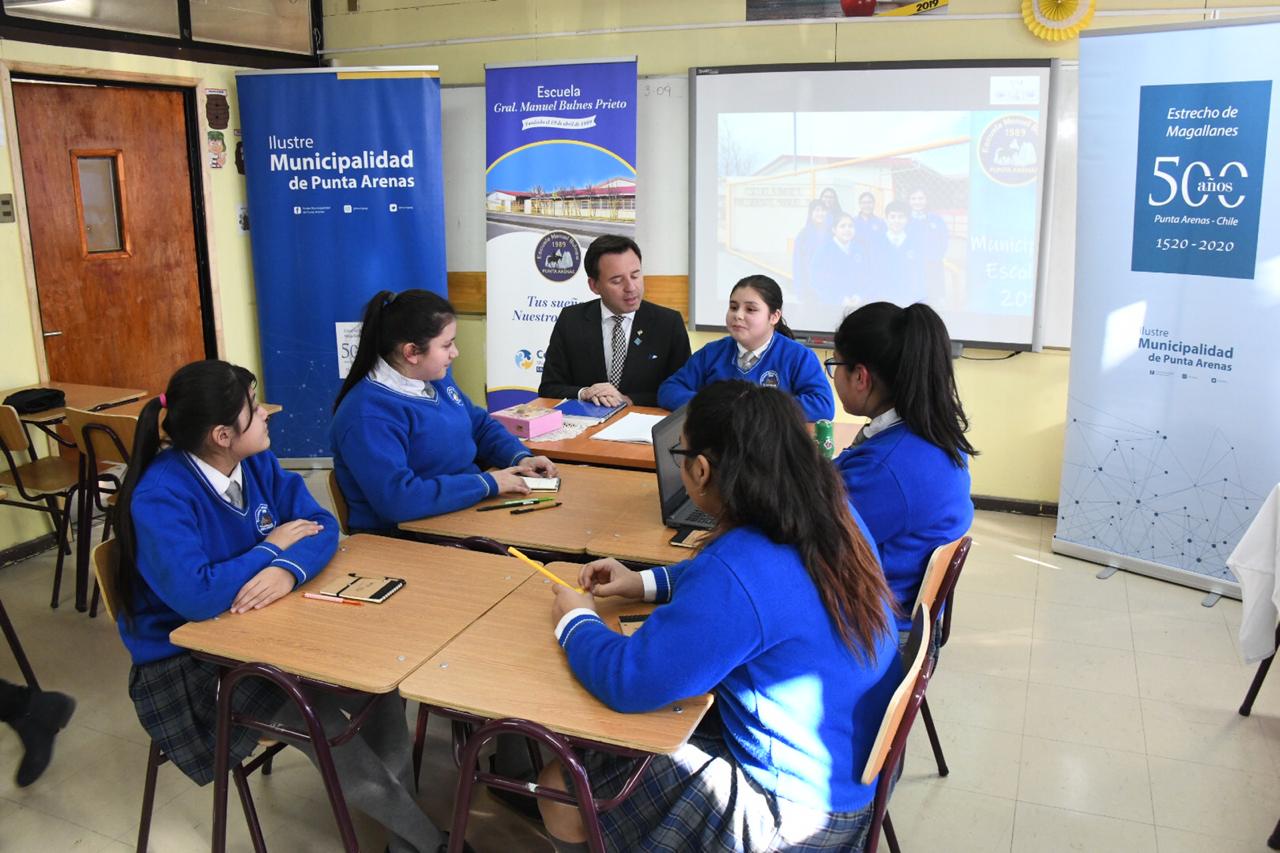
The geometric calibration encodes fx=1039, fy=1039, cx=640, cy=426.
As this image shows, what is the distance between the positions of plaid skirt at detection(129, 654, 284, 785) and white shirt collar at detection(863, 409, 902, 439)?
1.48 m

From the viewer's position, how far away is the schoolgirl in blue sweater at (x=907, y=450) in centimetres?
230

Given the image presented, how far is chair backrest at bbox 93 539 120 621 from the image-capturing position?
2164mm

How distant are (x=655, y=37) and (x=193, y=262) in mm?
2701

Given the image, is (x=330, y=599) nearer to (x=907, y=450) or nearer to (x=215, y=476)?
(x=215, y=476)

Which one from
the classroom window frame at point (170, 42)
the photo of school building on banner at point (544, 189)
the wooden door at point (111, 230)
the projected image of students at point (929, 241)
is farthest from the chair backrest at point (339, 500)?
the projected image of students at point (929, 241)

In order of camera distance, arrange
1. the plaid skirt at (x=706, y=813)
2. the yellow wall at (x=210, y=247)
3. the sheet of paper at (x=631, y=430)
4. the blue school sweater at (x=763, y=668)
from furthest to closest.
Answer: the yellow wall at (x=210, y=247) < the sheet of paper at (x=631, y=430) < the plaid skirt at (x=706, y=813) < the blue school sweater at (x=763, y=668)

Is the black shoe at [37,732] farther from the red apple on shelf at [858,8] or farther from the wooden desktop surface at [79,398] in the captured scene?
the red apple on shelf at [858,8]

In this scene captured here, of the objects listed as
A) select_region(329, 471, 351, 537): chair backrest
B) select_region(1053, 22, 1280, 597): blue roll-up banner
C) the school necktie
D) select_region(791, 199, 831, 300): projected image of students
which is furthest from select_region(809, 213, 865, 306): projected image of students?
select_region(329, 471, 351, 537): chair backrest

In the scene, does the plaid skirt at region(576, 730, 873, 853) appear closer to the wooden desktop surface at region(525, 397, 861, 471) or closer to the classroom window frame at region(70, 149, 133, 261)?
the wooden desktop surface at region(525, 397, 861, 471)

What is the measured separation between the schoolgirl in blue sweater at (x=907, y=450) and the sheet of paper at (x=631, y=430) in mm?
1073

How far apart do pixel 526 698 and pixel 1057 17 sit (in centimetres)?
412

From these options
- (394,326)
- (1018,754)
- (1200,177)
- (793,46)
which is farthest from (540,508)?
(793,46)

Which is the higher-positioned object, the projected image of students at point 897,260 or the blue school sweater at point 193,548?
the projected image of students at point 897,260

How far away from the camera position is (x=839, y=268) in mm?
5172
